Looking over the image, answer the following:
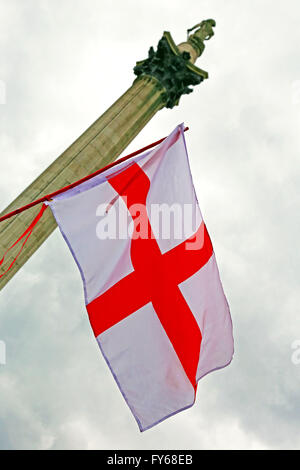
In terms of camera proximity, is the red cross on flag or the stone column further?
the stone column

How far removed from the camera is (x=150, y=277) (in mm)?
7277

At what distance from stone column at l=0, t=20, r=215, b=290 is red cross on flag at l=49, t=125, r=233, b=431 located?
4.17 m

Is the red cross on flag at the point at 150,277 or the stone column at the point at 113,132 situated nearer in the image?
the red cross on flag at the point at 150,277

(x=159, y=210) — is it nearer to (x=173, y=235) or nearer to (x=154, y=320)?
(x=173, y=235)

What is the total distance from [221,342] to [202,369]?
2.39 ft

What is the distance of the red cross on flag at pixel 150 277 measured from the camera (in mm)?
6457

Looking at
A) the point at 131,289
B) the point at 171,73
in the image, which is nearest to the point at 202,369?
the point at 131,289

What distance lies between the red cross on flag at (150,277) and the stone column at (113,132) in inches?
164

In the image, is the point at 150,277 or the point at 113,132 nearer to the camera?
the point at 150,277

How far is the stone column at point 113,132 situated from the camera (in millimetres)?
10883

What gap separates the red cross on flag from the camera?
6457mm

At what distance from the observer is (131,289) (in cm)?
695

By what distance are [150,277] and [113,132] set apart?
8384 millimetres

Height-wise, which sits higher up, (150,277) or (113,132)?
(113,132)
